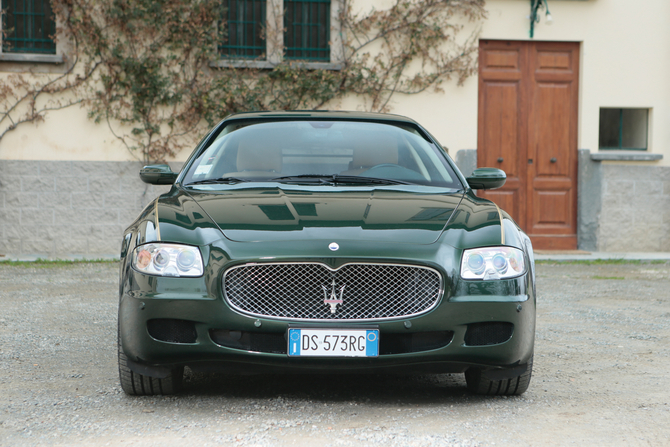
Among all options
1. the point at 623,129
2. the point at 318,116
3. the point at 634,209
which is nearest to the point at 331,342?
the point at 318,116

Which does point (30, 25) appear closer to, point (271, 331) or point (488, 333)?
point (271, 331)

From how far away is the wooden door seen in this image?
439 inches

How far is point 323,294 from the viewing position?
324 centimetres

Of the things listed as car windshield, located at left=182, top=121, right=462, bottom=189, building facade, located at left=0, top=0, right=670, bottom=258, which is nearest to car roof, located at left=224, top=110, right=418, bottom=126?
car windshield, located at left=182, top=121, right=462, bottom=189

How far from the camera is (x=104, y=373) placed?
13.6 ft

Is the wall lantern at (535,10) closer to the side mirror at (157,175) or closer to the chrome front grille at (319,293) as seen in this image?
the side mirror at (157,175)

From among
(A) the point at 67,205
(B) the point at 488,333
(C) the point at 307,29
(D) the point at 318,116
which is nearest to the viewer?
(B) the point at 488,333

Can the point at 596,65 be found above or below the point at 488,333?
above

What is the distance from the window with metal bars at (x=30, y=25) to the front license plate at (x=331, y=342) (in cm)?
857

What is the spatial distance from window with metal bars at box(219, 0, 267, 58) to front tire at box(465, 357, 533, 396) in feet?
26.2

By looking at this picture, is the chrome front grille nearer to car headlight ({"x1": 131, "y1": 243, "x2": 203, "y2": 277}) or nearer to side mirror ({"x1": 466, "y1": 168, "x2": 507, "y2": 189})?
car headlight ({"x1": 131, "y1": 243, "x2": 203, "y2": 277})

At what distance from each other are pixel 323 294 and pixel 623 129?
30.6 ft

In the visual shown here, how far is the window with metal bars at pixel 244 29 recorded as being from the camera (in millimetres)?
10836

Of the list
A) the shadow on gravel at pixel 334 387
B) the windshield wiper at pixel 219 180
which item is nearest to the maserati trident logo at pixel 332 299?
the shadow on gravel at pixel 334 387
